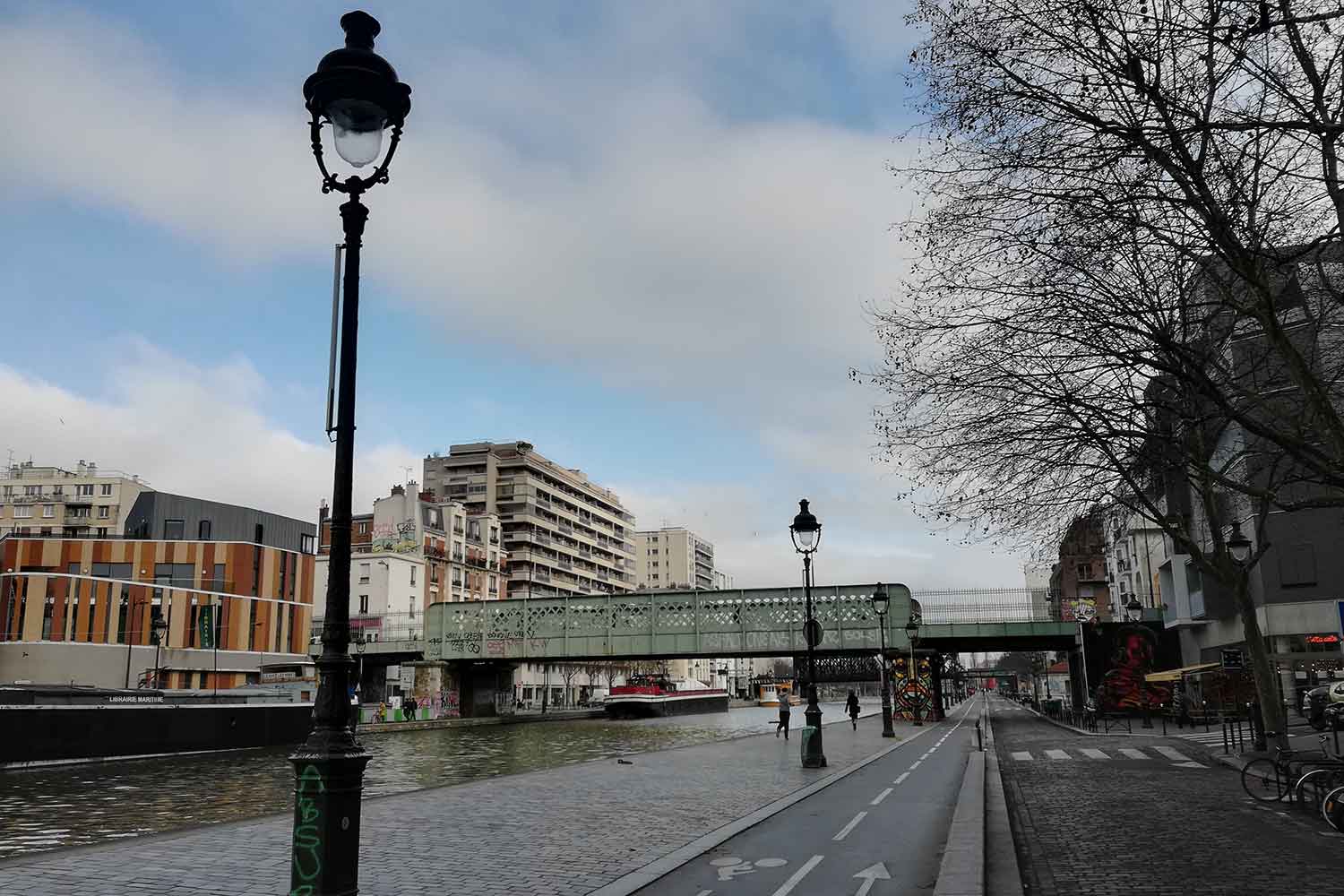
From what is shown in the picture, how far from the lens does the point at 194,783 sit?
21891 mm

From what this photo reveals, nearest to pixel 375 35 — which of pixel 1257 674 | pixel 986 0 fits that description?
pixel 986 0

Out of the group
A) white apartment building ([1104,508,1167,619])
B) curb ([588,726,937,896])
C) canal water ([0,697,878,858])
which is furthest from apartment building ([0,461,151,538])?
curb ([588,726,937,896])

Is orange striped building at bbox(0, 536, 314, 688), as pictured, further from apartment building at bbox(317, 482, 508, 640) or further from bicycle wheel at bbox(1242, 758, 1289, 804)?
bicycle wheel at bbox(1242, 758, 1289, 804)

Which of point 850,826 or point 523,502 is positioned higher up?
point 523,502

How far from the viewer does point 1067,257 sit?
12.9 meters

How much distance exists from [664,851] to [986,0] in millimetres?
10150

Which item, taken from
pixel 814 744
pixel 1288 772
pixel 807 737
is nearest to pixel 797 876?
pixel 1288 772

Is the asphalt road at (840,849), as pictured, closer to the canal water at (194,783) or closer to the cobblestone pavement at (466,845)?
the cobblestone pavement at (466,845)

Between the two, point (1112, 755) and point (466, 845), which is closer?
point (466, 845)

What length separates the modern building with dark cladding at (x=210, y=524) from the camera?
78938mm

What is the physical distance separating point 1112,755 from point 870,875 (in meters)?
18.8

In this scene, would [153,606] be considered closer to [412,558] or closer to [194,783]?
[412,558]

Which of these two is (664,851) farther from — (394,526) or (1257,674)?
(394,526)

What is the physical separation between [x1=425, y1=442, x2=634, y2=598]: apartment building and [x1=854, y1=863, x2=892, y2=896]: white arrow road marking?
102208 mm
